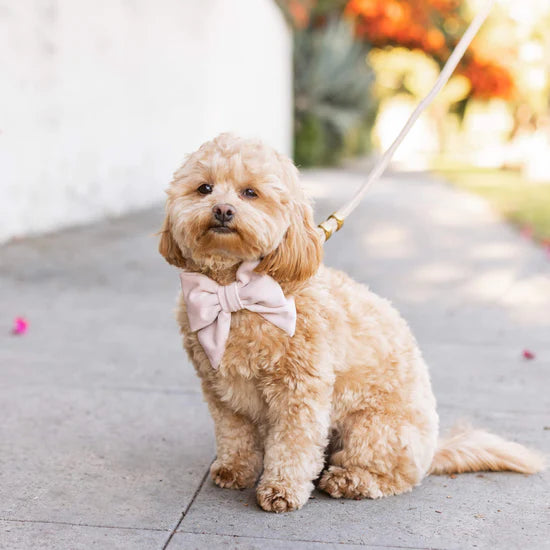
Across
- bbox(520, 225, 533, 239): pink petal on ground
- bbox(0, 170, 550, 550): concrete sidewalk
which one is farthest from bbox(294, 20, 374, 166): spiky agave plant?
bbox(0, 170, 550, 550): concrete sidewalk

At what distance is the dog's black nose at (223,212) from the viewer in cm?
284

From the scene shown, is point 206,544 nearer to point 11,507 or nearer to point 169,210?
point 11,507

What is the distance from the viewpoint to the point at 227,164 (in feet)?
9.55

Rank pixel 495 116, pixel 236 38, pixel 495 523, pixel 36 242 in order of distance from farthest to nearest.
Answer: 1. pixel 495 116
2. pixel 236 38
3. pixel 36 242
4. pixel 495 523

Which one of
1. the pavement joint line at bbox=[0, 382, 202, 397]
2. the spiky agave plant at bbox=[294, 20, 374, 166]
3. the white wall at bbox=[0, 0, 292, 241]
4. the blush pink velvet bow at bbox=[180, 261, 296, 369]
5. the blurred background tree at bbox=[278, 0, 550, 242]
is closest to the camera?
the blush pink velvet bow at bbox=[180, 261, 296, 369]

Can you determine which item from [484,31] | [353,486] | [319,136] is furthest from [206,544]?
[484,31]

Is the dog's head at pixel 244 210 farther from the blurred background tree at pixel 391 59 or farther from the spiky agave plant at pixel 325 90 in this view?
the spiky agave plant at pixel 325 90

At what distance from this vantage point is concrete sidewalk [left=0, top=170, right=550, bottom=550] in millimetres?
2990

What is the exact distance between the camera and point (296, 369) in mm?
3096

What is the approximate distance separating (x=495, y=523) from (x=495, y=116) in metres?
46.8

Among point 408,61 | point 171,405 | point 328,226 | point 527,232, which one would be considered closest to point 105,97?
point 527,232

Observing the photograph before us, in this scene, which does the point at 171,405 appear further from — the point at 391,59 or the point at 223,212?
the point at 391,59

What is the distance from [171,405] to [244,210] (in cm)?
183

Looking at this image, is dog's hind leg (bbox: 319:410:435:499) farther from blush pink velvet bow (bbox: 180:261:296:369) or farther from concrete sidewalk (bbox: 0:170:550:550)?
blush pink velvet bow (bbox: 180:261:296:369)
